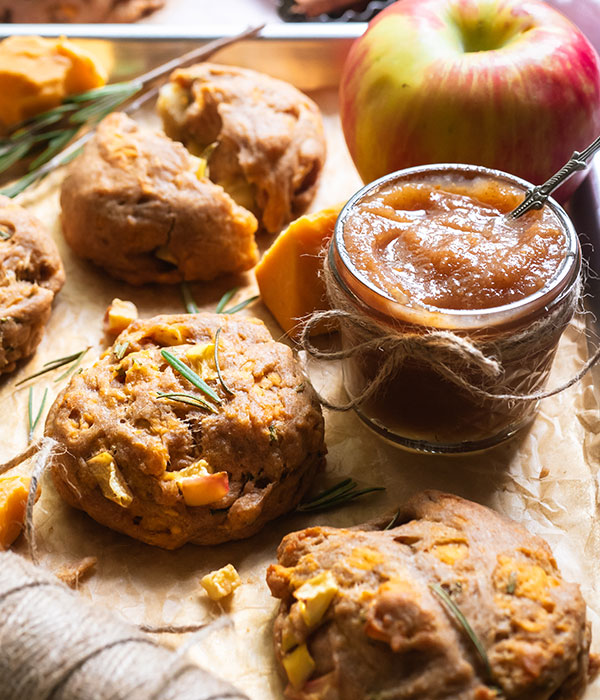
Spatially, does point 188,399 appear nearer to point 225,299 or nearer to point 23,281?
point 225,299

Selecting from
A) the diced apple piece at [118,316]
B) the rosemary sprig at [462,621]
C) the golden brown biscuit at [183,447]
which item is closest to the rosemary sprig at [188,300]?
the diced apple piece at [118,316]

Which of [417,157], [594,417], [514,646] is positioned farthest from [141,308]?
[514,646]

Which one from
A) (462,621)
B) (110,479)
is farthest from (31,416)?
(462,621)

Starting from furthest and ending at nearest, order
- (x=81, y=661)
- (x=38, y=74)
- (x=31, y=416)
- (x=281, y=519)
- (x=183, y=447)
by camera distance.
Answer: (x=38, y=74)
(x=31, y=416)
(x=281, y=519)
(x=183, y=447)
(x=81, y=661)

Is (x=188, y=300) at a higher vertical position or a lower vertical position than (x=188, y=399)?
lower

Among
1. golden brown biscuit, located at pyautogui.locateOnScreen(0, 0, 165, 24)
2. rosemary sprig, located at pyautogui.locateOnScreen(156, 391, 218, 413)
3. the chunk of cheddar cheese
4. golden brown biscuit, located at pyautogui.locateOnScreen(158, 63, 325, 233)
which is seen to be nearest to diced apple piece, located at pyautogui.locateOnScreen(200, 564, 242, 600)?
rosemary sprig, located at pyautogui.locateOnScreen(156, 391, 218, 413)

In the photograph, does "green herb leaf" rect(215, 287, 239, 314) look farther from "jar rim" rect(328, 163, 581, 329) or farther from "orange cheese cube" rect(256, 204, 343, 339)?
"jar rim" rect(328, 163, 581, 329)

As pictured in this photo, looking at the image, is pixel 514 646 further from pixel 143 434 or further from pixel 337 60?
pixel 337 60
